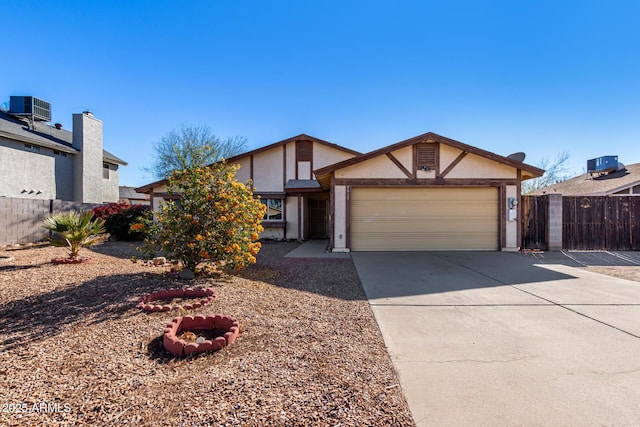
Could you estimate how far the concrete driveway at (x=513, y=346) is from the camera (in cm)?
234

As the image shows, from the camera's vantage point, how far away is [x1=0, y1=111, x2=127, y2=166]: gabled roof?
15.7 m

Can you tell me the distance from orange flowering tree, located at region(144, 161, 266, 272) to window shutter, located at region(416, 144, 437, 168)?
728 centimetres

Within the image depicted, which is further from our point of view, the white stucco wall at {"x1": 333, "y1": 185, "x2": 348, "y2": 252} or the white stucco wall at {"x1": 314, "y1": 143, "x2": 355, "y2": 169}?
the white stucco wall at {"x1": 314, "y1": 143, "x2": 355, "y2": 169}

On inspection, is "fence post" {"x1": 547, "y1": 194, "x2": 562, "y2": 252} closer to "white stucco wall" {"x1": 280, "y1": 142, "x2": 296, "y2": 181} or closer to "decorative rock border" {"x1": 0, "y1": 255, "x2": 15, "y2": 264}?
"white stucco wall" {"x1": 280, "y1": 142, "x2": 296, "y2": 181}

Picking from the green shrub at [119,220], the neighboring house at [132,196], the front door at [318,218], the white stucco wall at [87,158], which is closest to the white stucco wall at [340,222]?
the front door at [318,218]

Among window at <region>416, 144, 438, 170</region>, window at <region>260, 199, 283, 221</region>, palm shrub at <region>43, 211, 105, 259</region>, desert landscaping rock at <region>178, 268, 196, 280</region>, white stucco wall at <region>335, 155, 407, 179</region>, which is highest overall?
window at <region>416, 144, 438, 170</region>

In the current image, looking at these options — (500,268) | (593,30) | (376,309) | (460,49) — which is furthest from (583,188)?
(376,309)

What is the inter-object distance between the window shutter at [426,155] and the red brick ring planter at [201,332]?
366 inches

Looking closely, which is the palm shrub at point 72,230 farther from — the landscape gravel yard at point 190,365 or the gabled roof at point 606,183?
the gabled roof at point 606,183

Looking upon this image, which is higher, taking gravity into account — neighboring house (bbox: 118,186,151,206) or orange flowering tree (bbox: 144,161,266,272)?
neighboring house (bbox: 118,186,151,206)

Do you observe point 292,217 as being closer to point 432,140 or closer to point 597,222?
point 432,140

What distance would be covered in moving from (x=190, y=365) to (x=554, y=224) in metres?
12.9

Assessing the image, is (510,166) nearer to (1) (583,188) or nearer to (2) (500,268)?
(2) (500,268)

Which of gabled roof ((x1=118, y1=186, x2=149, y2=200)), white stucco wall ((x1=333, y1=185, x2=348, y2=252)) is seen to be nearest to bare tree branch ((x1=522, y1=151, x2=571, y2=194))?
white stucco wall ((x1=333, y1=185, x2=348, y2=252))
